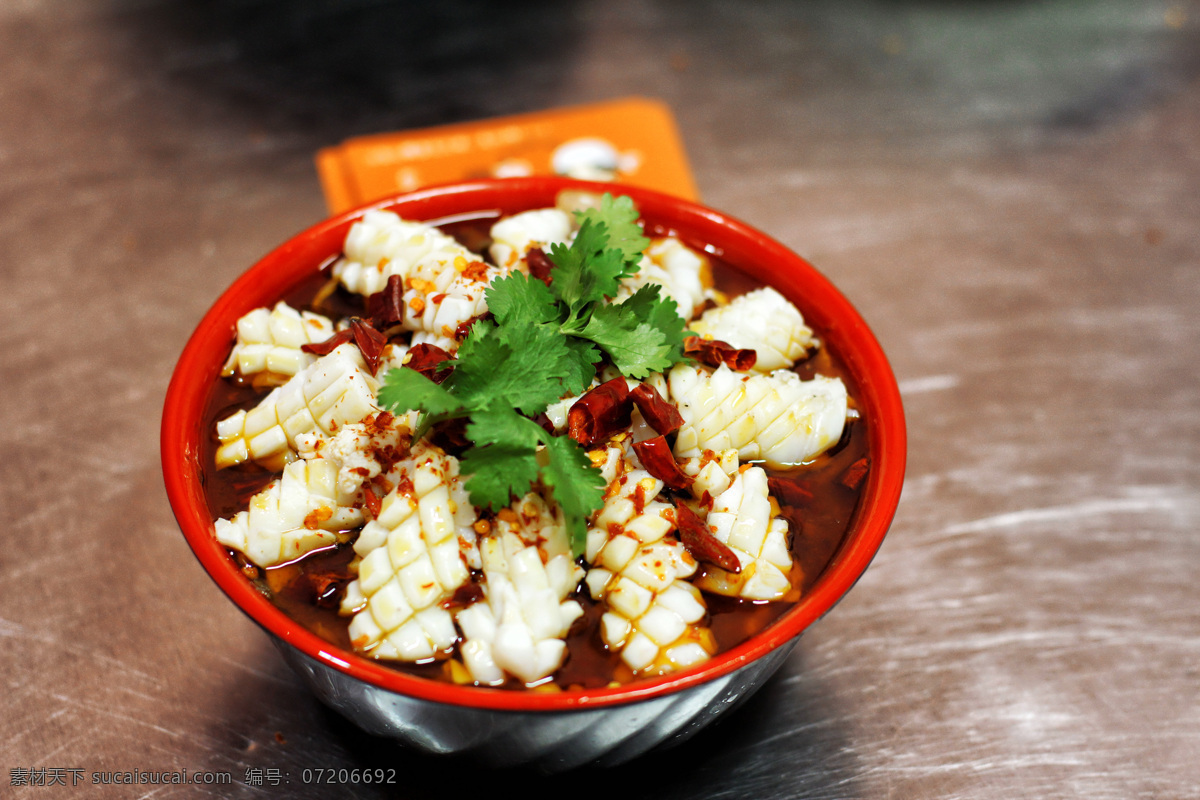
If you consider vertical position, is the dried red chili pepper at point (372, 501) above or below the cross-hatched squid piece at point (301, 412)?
below

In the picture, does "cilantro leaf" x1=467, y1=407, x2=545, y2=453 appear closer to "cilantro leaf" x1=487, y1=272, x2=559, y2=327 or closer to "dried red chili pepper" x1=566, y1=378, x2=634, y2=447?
"dried red chili pepper" x1=566, y1=378, x2=634, y2=447

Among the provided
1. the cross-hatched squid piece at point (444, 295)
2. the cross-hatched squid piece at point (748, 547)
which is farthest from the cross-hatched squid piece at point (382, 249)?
the cross-hatched squid piece at point (748, 547)

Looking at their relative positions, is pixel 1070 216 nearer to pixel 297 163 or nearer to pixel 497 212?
pixel 497 212

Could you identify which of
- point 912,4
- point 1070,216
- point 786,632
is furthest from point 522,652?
point 912,4

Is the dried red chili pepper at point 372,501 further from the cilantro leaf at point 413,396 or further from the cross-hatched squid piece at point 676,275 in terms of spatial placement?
the cross-hatched squid piece at point 676,275

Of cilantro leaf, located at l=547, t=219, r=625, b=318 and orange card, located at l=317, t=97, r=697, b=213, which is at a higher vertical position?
cilantro leaf, located at l=547, t=219, r=625, b=318

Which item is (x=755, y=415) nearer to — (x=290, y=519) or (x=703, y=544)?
(x=703, y=544)

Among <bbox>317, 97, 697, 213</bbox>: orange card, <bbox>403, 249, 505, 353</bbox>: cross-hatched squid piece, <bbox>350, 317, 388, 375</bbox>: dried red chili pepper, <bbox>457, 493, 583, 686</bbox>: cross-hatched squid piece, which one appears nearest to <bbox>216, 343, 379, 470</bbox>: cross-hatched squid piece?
<bbox>350, 317, 388, 375</bbox>: dried red chili pepper
